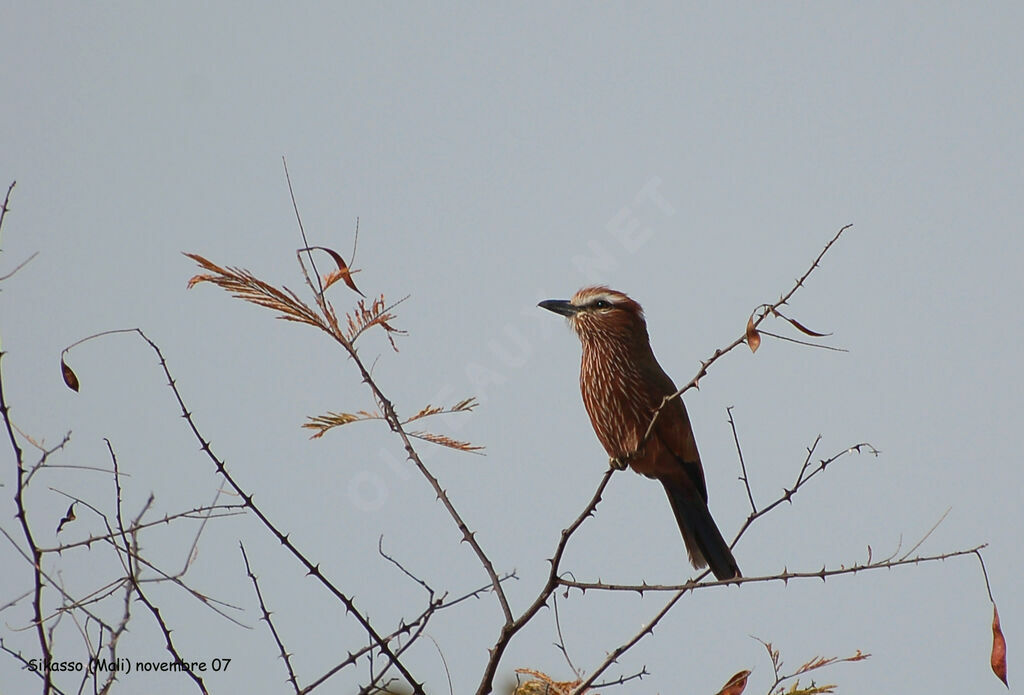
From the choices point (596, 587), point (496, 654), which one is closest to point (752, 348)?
point (596, 587)

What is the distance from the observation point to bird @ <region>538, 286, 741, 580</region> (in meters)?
4.58

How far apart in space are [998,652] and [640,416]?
83.5 inches

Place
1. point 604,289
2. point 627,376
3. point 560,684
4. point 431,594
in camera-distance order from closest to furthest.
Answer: point 431,594 → point 560,684 → point 627,376 → point 604,289

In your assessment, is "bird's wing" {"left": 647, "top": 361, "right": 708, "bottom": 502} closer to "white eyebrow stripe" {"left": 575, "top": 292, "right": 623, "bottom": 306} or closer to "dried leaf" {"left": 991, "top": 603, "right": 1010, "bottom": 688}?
"white eyebrow stripe" {"left": 575, "top": 292, "right": 623, "bottom": 306}

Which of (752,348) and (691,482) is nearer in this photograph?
(752,348)

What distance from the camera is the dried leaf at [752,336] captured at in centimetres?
250

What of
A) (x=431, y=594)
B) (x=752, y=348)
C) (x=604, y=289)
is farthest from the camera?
(x=604, y=289)

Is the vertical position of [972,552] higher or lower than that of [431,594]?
lower

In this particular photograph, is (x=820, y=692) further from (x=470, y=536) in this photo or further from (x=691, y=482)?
(x=691, y=482)

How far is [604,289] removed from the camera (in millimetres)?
5117

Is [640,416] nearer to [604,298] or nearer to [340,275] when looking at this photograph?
[604,298]

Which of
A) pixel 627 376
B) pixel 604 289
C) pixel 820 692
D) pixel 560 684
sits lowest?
pixel 820 692

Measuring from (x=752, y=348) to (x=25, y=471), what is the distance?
73.7 inches

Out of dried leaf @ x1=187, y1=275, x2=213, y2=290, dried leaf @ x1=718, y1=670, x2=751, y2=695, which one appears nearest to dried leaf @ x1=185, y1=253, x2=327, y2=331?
dried leaf @ x1=187, y1=275, x2=213, y2=290
